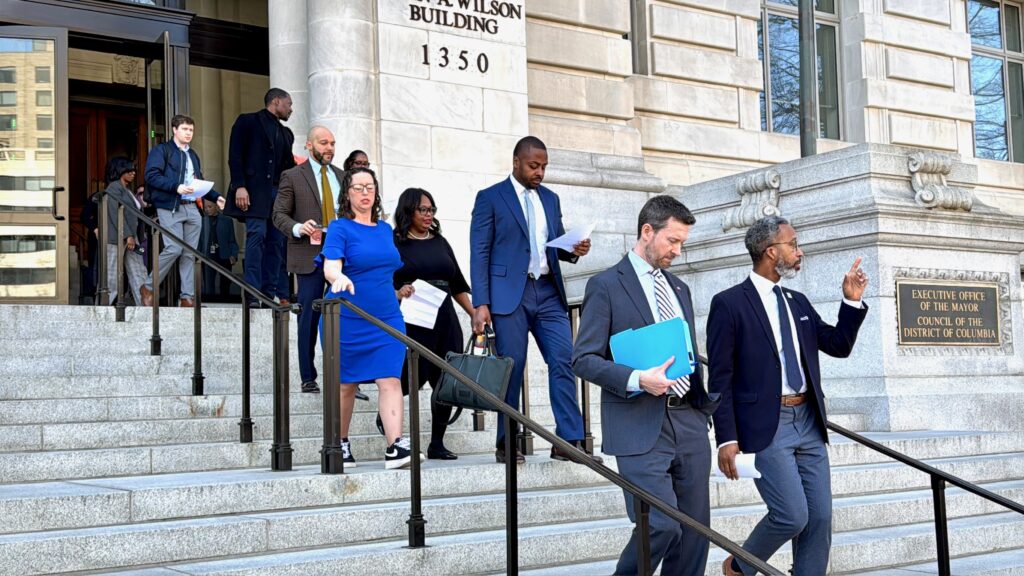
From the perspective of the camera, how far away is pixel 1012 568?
731cm

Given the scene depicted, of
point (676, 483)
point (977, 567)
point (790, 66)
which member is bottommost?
point (977, 567)

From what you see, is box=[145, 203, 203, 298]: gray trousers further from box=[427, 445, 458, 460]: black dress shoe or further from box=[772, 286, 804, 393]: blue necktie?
box=[772, 286, 804, 393]: blue necktie

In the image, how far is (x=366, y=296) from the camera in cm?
746

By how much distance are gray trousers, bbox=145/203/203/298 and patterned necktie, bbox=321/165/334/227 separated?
209 cm

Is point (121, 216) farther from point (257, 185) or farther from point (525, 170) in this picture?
point (525, 170)

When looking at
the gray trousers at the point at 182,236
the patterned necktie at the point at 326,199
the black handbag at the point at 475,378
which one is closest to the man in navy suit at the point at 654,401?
the black handbag at the point at 475,378

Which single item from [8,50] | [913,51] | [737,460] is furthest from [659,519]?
[913,51]

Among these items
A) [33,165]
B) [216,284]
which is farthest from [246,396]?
[216,284]

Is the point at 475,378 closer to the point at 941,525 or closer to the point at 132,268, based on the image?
the point at 941,525

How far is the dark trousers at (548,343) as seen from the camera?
7.45m

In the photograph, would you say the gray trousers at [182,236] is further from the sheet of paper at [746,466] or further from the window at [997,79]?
the window at [997,79]

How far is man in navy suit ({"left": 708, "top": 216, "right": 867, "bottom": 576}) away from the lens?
17.6 feet

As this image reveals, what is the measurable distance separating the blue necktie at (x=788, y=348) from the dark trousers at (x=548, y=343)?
203cm

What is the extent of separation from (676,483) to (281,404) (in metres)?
2.82
